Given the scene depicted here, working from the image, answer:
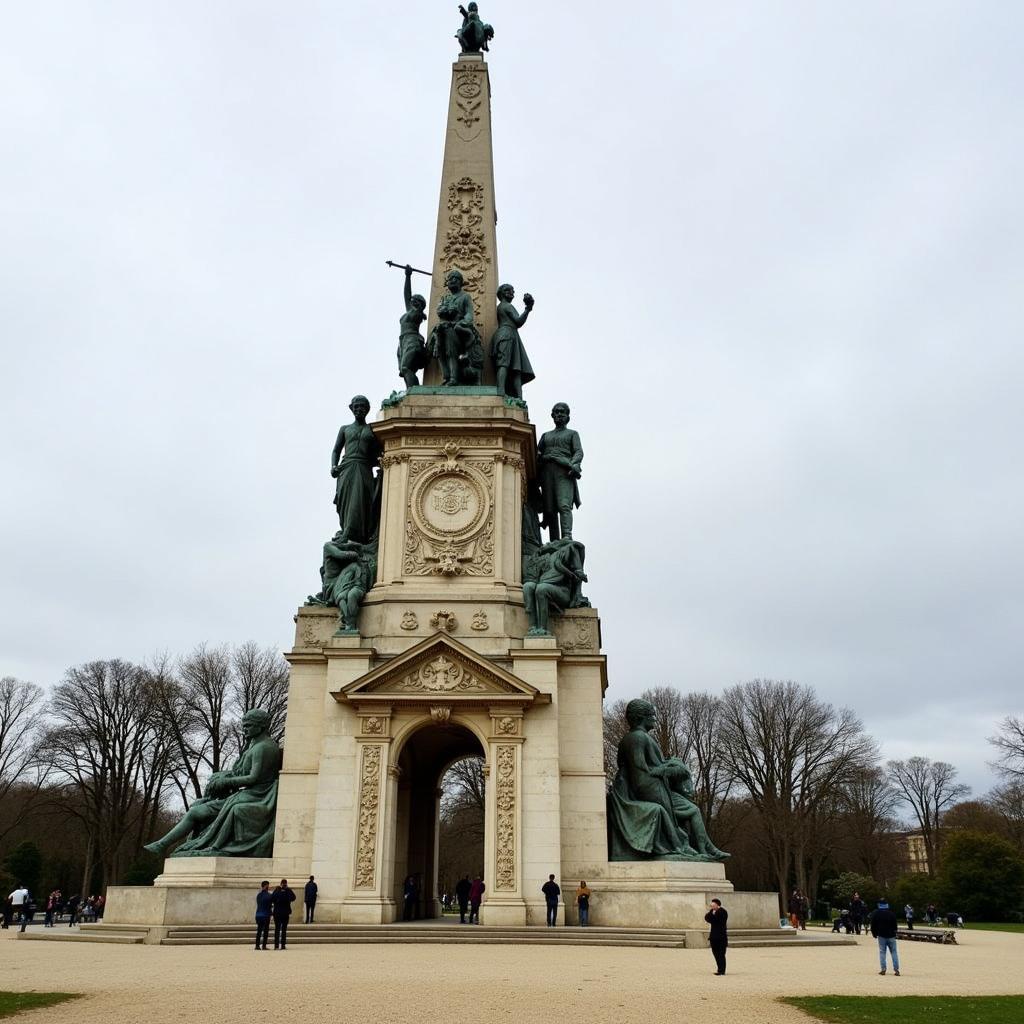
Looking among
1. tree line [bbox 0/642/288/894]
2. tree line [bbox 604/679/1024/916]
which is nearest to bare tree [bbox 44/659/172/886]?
tree line [bbox 0/642/288/894]

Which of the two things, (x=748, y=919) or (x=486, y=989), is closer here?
(x=486, y=989)

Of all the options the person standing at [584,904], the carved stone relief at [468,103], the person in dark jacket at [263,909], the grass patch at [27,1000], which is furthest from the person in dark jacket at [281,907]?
the carved stone relief at [468,103]

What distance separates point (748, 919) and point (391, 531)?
12682mm

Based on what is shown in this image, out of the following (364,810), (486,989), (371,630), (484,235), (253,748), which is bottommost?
(486,989)

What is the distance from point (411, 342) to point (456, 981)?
752 inches

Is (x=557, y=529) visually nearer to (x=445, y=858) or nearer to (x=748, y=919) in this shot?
(x=748, y=919)

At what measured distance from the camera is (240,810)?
23391 mm

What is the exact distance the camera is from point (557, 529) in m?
27.8

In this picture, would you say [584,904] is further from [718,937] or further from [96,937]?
[96,937]

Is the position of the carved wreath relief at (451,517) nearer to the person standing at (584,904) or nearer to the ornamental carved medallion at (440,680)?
the ornamental carved medallion at (440,680)

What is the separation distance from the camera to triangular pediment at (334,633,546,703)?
23047mm

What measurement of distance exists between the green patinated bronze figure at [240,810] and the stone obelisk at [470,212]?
1136 centimetres

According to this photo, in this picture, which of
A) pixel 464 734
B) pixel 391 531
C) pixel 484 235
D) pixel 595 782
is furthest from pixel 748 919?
pixel 484 235

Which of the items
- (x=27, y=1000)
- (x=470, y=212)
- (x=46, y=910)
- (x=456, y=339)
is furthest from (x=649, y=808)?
(x=46, y=910)
